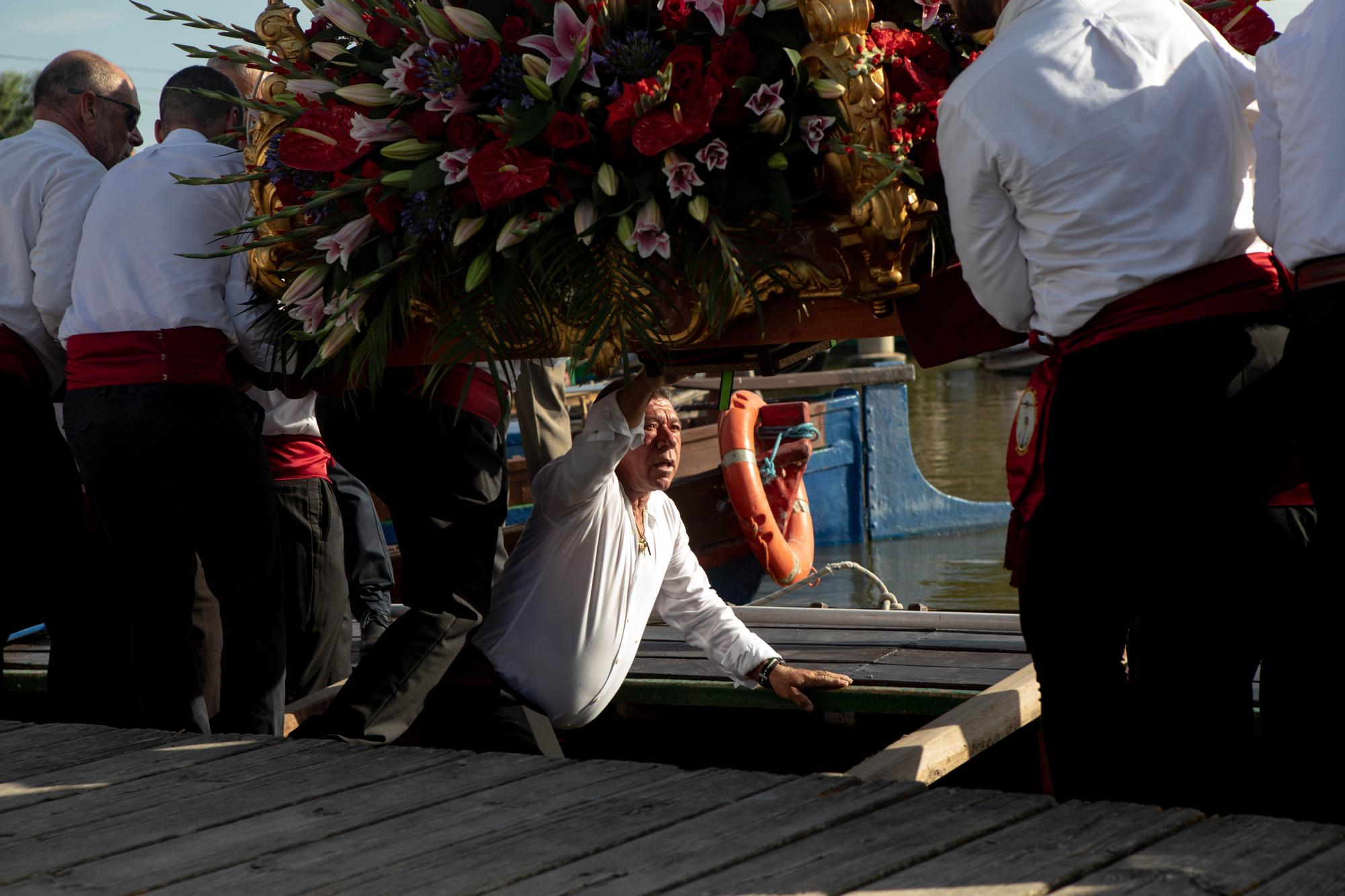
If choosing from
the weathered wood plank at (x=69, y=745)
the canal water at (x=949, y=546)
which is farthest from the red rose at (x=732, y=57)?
the canal water at (x=949, y=546)

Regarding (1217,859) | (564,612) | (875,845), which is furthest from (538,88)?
(1217,859)

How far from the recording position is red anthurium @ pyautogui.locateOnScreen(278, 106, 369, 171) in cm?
239

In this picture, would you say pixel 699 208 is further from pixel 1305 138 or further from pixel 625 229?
pixel 1305 138

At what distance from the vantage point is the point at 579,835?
1.75 meters

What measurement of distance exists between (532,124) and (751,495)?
5.71 metres

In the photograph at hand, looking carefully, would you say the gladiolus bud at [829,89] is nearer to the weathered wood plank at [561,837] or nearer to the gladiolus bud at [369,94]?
the gladiolus bud at [369,94]

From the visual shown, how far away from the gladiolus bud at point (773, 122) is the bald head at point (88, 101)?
2043 millimetres

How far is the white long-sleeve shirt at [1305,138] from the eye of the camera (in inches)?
72.9

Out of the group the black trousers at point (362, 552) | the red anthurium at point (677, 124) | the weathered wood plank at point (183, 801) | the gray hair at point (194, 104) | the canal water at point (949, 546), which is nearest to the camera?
the weathered wood plank at point (183, 801)

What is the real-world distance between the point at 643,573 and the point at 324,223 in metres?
1.18

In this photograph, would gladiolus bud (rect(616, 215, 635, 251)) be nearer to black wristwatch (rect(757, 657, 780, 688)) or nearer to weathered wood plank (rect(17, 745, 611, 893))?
weathered wood plank (rect(17, 745, 611, 893))

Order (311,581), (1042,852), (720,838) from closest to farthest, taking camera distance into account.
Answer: (1042,852) → (720,838) → (311,581)

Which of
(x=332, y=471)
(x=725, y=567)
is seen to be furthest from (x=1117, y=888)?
(x=725, y=567)

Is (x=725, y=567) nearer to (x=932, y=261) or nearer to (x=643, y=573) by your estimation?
(x=643, y=573)
